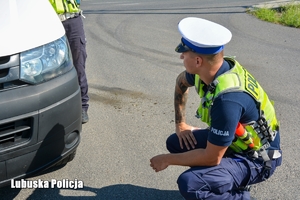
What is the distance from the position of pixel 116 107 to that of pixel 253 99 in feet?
8.13

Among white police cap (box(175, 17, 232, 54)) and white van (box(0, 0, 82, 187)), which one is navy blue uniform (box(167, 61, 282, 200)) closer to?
white police cap (box(175, 17, 232, 54))

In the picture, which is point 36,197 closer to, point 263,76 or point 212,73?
point 212,73

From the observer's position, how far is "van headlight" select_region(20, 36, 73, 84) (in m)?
2.72

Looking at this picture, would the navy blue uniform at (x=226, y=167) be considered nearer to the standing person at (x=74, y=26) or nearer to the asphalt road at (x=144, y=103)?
the asphalt road at (x=144, y=103)

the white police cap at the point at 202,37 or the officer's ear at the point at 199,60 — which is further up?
the white police cap at the point at 202,37

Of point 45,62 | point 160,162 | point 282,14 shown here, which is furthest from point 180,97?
point 282,14

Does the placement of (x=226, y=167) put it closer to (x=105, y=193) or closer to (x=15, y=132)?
(x=105, y=193)

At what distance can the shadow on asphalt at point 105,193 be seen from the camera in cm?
320

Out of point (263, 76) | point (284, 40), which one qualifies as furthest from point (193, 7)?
point (263, 76)

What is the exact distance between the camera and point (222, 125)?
2.47m

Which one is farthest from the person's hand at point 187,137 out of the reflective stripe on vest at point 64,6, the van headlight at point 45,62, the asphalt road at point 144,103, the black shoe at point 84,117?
the reflective stripe on vest at point 64,6

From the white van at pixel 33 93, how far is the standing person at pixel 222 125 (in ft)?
2.21

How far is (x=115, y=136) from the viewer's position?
4148 mm

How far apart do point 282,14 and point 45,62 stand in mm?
9492
